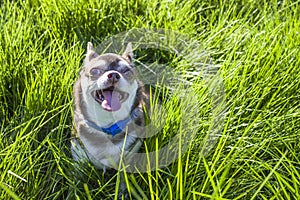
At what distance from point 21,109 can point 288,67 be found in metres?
1.31

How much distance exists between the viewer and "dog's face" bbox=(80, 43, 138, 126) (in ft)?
7.10

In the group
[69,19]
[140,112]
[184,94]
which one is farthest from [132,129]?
[69,19]

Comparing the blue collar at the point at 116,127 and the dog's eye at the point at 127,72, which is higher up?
the dog's eye at the point at 127,72

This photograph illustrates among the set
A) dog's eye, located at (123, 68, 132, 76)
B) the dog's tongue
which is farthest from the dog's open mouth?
dog's eye, located at (123, 68, 132, 76)

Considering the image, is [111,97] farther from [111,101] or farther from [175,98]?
[175,98]

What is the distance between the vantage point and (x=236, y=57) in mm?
2645

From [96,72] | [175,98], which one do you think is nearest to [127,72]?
[96,72]

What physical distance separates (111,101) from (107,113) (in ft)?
0.24

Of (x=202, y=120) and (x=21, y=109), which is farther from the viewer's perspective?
(x=21, y=109)

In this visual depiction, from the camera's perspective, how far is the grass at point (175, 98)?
1927mm

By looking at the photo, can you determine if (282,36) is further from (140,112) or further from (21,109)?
(21,109)

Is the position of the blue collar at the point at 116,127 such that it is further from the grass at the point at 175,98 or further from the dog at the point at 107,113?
the grass at the point at 175,98

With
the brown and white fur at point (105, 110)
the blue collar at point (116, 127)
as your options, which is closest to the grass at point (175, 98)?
the brown and white fur at point (105, 110)

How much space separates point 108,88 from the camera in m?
2.19
